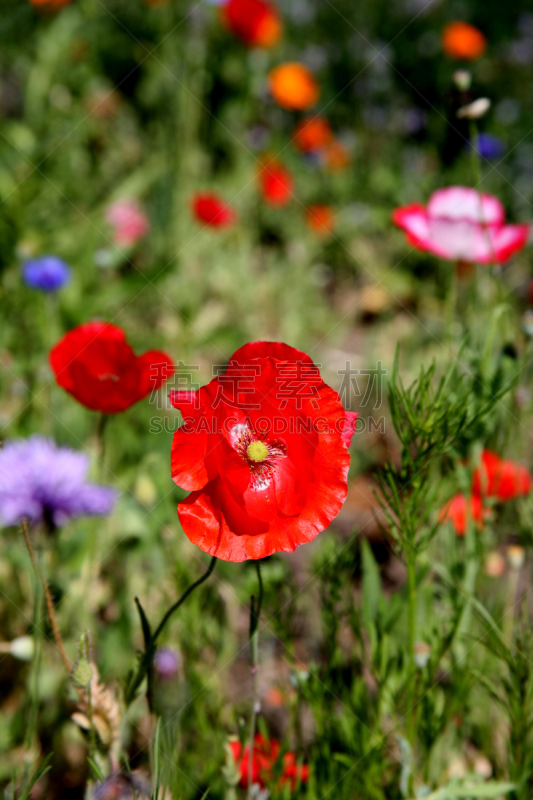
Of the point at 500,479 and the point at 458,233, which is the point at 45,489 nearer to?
the point at 500,479

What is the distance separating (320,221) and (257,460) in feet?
6.72

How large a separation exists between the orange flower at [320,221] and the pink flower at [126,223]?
2.16 feet

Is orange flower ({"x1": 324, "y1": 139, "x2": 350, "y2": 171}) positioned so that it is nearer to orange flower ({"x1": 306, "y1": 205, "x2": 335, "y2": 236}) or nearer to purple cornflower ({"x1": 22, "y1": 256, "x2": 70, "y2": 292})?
orange flower ({"x1": 306, "y1": 205, "x2": 335, "y2": 236})

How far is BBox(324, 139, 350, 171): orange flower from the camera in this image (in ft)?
9.64

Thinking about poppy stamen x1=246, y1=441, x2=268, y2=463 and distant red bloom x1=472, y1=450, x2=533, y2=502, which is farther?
distant red bloom x1=472, y1=450, x2=533, y2=502

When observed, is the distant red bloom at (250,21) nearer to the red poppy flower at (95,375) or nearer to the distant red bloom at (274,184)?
the distant red bloom at (274,184)

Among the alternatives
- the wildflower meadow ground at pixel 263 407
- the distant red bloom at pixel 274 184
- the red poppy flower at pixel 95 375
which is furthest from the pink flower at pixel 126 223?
the red poppy flower at pixel 95 375

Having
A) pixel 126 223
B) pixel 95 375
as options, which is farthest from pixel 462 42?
pixel 95 375

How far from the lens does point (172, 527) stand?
1295 millimetres

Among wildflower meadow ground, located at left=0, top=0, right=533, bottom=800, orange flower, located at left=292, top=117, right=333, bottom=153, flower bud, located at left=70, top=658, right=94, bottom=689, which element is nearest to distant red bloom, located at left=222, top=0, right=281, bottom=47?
wildflower meadow ground, located at left=0, top=0, right=533, bottom=800

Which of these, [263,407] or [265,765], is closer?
[263,407]

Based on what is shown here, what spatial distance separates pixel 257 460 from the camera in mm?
806

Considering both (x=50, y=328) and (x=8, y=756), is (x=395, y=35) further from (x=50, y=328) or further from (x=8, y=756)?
(x=8, y=756)

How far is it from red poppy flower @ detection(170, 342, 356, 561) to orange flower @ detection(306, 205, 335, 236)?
2030 mm
